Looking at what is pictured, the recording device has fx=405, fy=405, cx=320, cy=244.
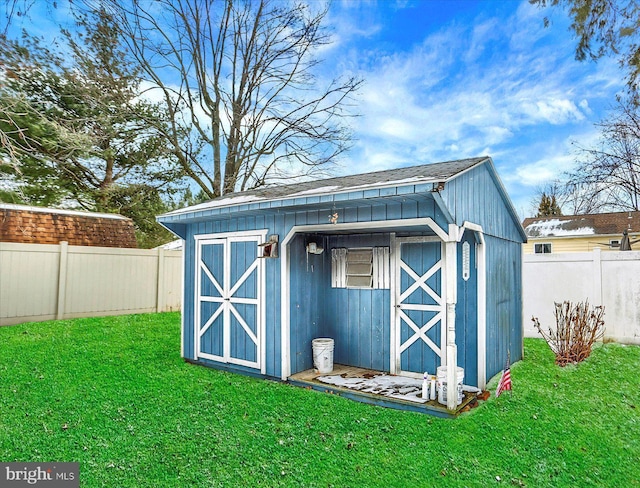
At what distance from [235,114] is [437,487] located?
37.7 ft

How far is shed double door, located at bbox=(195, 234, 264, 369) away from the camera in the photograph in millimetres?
5246

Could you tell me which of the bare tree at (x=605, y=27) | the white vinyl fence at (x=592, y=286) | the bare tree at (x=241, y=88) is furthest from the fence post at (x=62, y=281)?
the bare tree at (x=605, y=27)

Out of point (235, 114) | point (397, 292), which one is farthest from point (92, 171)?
point (397, 292)

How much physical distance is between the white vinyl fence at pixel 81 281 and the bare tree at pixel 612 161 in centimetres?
1192

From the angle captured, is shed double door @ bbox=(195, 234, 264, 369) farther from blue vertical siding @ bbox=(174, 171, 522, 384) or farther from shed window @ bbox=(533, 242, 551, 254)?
shed window @ bbox=(533, 242, 551, 254)

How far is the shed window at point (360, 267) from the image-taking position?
5.29 metres

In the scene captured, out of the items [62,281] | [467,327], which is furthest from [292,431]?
[62,281]

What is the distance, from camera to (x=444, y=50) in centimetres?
961

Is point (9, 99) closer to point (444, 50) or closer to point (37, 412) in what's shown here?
point (37, 412)

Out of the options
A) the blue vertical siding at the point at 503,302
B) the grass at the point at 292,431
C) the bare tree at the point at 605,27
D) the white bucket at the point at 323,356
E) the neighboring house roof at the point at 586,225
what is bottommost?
the grass at the point at 292,431

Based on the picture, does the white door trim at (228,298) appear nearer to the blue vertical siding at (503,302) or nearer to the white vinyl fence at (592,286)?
the blue vertical siding at (503,302)

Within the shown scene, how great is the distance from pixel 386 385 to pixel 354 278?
4.84 ft

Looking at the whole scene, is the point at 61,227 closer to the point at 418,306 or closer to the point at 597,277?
the point at 418,306

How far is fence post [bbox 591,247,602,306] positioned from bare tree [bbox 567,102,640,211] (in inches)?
239
